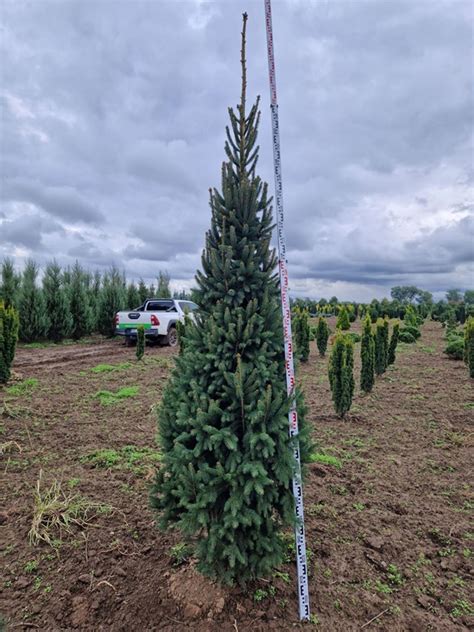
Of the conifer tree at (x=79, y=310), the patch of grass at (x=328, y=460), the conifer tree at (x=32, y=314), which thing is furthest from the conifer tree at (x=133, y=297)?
the patch of grass at (x=328, y=460)

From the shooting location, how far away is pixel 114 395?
315 inches

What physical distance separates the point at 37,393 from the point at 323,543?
22.2ft

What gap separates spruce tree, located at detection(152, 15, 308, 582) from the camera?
2.23 m

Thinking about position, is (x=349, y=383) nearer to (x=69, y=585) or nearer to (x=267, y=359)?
(x=267, y=359)

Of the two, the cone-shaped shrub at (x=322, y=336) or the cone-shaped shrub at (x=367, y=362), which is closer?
the cone-shaped shrub at (x=367, y=362)

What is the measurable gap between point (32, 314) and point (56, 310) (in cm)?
117

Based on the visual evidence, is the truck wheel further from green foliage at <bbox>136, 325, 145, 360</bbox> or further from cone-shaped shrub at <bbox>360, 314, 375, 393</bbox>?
cone-shaped shrub at <bbox>360, 314, 375, 393</bbox>

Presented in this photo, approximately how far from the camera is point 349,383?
631 centimetres

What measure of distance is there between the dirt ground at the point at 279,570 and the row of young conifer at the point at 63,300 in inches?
452

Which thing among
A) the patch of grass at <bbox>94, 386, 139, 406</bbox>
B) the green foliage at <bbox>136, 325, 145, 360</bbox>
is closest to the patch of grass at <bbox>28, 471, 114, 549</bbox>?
the patch of grass at <bbox>94, 386, 139, 406</bbox>

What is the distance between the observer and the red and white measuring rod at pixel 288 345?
2314 millimetres

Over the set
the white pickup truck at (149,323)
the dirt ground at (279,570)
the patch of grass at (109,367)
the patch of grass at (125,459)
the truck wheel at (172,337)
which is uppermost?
the white pickup truck at (149,323)

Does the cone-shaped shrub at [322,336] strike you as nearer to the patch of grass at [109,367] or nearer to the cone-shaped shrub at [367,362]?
the cone-shaped shrub at [367,362]

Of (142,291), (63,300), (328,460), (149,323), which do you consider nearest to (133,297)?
(142,291)
